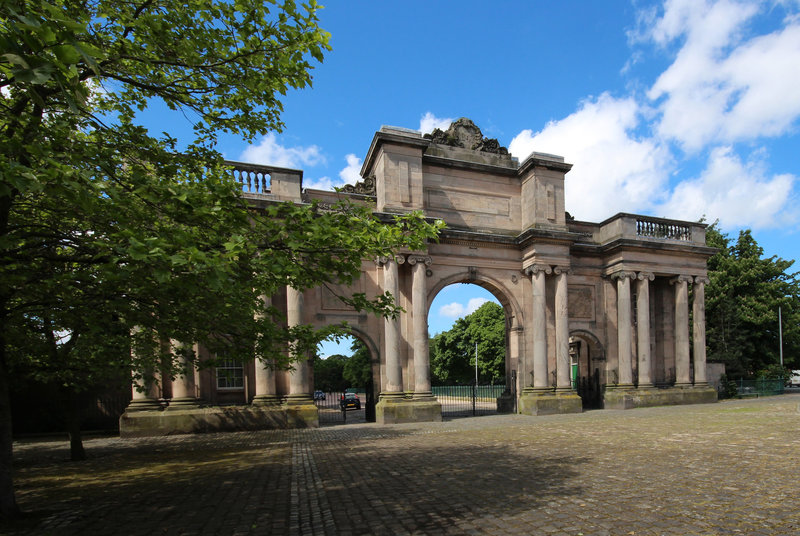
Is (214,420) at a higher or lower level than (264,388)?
lower

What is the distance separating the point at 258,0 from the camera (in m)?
6.06

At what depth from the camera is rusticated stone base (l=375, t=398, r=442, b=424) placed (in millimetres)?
17875

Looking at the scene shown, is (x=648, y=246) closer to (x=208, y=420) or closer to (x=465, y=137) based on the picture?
(x=465, y=137)

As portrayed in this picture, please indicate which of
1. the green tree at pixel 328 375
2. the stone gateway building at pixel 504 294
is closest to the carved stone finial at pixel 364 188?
the stone gateway building at pixel 504 294

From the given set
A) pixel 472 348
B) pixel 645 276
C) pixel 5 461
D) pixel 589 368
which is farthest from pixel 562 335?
pixel 472 348

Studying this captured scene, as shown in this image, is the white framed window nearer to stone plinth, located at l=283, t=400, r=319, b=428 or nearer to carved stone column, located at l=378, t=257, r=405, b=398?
stone plinth, located at l=283, t=400, r=319, b=428

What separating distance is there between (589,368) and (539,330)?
627 cm

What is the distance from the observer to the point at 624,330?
22.0 m

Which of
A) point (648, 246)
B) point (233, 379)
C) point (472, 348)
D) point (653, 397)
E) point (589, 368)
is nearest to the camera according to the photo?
point (233, 379)

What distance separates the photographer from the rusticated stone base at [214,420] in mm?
15711

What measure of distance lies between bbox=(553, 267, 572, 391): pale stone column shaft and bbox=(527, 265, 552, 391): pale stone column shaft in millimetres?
673

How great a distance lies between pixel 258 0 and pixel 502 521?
297 inches

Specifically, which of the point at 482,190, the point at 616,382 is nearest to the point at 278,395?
the point at 482,190

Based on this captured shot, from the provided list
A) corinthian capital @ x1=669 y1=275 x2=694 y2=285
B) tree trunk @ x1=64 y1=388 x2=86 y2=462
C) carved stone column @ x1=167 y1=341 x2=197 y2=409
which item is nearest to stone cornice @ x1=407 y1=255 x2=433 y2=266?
carved stone column @ x1=167 y1=341 x2=197 y2=409
